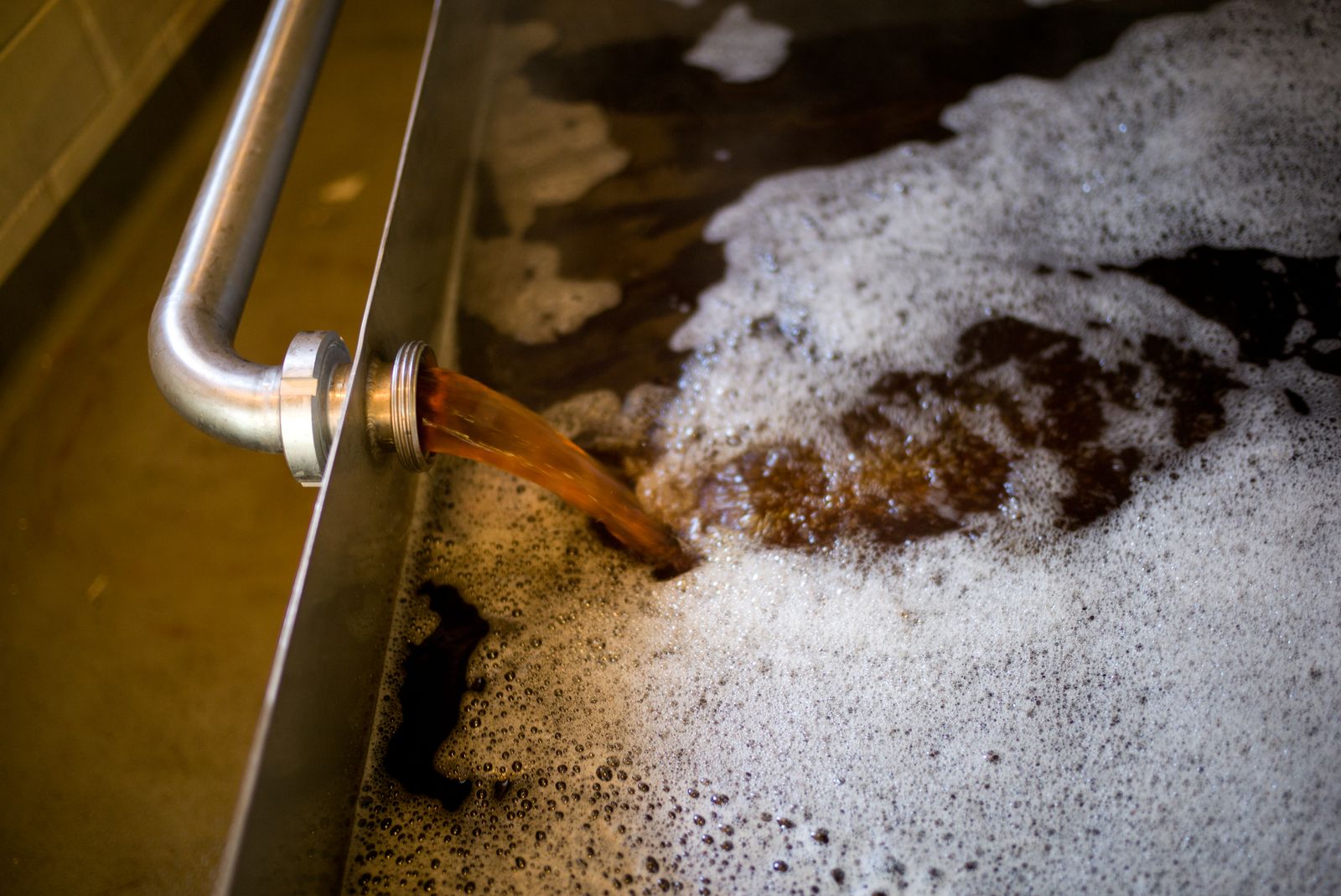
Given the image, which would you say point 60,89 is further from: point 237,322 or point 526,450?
point 526,450

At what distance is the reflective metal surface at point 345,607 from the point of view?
524 millimetres

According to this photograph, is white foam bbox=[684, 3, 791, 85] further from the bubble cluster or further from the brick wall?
the brick wall

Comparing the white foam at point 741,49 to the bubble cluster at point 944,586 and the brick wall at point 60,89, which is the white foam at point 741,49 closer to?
the bubble cluster at point 944,586

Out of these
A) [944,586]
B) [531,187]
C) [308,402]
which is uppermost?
[308,402]

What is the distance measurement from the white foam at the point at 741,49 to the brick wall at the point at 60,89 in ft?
2.28

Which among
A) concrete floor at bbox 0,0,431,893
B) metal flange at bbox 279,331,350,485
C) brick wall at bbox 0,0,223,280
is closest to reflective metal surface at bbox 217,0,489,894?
metal flange at bbox 279,331,350,485

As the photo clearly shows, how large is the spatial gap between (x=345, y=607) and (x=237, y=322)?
232 millimetres

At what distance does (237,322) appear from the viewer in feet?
2.22

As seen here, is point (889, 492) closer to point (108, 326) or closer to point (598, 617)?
point (598, 617)

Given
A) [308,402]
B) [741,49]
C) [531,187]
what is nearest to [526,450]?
[308,402]

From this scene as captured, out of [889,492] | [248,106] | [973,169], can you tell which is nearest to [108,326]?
[248,106]

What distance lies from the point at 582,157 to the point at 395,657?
0.71 m

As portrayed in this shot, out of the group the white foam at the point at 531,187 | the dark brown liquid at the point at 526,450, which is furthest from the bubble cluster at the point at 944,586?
the white foam at the point at 531,187

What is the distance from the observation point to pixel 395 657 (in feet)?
2.51
